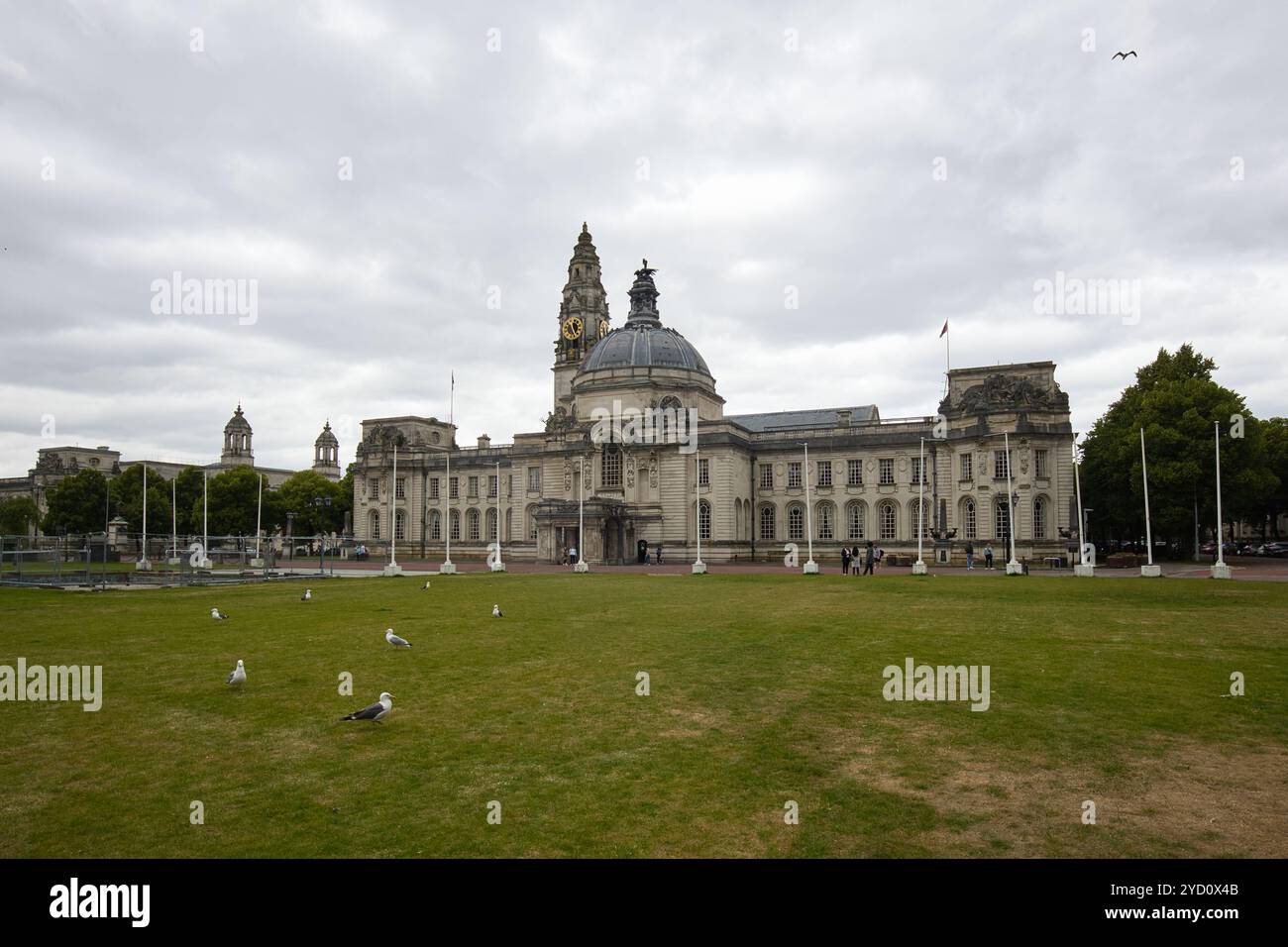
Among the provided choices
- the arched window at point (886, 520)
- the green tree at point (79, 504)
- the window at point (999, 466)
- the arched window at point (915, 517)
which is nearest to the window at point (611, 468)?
the arched window at point (886, 520)

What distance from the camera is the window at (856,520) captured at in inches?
2938

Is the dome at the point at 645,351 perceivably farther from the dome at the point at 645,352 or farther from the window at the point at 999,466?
the window at the point at 999,466

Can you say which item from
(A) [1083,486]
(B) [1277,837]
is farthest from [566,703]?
(A) [1083,486]

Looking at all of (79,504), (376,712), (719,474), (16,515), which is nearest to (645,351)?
(719,474)

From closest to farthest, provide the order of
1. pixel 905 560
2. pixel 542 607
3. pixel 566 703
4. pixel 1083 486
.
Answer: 1. pixel 566 703
2. pixel 542 607
3. pixel 905 560
4. pixel 1083 486

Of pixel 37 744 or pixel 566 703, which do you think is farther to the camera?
pixel 566 703

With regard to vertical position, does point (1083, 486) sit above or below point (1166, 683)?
above

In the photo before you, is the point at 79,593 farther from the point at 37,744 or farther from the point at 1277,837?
the point at 1277,837

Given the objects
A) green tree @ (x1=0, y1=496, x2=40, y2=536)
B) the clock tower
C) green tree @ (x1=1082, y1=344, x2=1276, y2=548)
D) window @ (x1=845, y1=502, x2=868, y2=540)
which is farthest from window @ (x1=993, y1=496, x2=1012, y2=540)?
green tree @ (x1=0, y1=496, x2=40, y2=536)

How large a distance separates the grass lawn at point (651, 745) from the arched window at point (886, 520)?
50820mm

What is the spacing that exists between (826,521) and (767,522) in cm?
593

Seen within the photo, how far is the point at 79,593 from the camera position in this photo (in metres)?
35.0

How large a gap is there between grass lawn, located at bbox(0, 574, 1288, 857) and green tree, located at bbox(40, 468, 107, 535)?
92.3 meters
